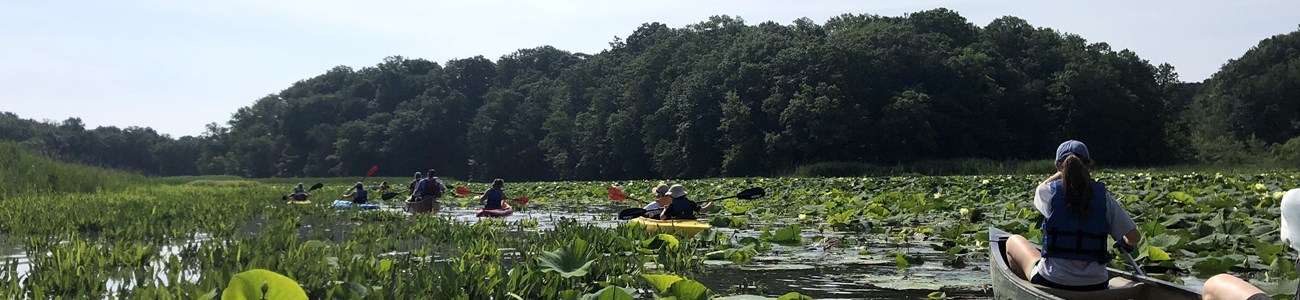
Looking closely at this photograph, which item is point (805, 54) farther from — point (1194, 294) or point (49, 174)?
point (1194, 294)

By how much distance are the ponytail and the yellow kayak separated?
5564 mm

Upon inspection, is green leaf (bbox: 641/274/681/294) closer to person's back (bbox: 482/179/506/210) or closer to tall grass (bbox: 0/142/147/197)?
person's back (bbox: 482/179/506/210)

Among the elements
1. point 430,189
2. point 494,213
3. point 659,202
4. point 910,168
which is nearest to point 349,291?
point 659,202

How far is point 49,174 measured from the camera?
1911 cm

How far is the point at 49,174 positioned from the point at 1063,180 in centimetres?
1908

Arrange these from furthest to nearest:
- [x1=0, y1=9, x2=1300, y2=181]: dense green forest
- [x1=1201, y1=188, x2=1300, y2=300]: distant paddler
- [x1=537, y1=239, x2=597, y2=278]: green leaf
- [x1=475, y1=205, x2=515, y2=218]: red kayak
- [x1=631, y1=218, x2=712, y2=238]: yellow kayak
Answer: [x1=0, y1=9, x2=1300, y2=181]: dense green forest → [x1=475, y1=205, x2=515, y2=218]: red kayak → [x1=631, y1=218, x2=712, y2=238]: yellow kayak → [x1=537, y1=239, x2=597, y2=278]: green leaf → [x1=1201, y1=188, x2=1300, y2=300]: distant paddler

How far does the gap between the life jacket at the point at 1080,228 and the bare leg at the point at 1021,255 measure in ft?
1.04

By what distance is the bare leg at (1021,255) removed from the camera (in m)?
5.91

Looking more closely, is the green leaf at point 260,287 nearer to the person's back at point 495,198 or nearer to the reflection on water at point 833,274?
the reflection on water at point 833,274

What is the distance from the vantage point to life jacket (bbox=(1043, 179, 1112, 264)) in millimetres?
5336

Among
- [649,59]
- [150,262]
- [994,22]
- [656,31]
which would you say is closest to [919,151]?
[994,22]

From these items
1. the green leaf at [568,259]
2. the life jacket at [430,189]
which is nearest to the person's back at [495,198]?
the life jacket at [430,189]

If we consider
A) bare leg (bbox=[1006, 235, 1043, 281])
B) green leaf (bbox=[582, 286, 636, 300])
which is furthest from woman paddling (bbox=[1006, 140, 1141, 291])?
green leaf (bbox=[582, 286, 636, 300])

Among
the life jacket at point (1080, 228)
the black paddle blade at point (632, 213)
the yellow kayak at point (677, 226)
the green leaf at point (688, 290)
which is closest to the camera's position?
the green leaf at point (688, 290)
